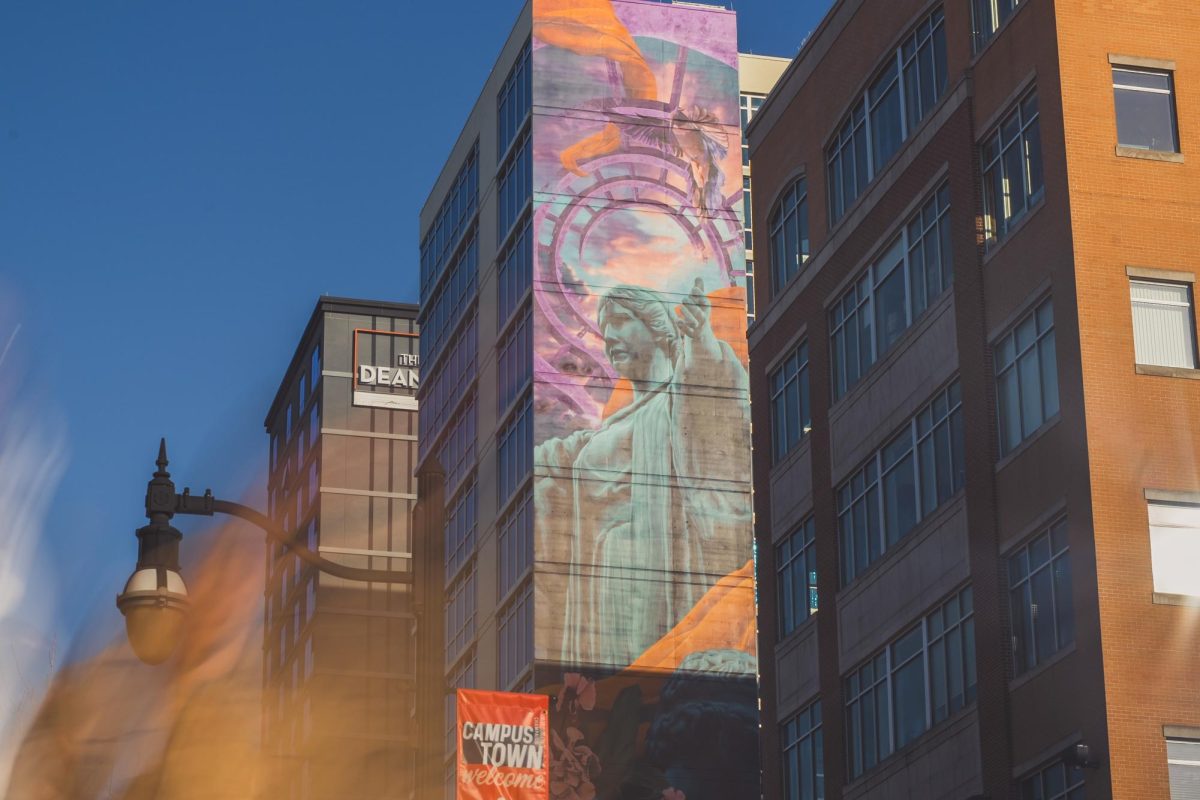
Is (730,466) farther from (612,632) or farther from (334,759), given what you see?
(334,759)

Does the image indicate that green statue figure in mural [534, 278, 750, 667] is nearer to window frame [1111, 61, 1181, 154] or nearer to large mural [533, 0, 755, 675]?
large mural [533, 0, 755, 675]

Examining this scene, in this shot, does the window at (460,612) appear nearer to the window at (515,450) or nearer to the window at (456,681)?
the window at (456,681)

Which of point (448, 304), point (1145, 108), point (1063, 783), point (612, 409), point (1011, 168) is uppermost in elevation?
point (448, 304)

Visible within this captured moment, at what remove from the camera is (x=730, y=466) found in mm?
70688

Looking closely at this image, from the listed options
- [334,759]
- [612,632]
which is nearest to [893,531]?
[612,632]

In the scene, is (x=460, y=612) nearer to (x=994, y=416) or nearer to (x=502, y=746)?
(x=994, y=416)

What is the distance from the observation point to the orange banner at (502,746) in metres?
19.0

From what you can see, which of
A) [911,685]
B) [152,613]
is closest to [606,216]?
[911,685]

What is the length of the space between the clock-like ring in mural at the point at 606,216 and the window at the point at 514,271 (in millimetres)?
765

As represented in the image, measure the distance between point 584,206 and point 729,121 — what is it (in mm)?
7808

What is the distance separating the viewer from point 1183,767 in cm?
3506

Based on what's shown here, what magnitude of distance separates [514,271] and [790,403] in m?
20.2

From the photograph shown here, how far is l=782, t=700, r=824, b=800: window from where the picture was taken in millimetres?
49781

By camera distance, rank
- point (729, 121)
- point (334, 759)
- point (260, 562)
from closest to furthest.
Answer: point (260, 562), point (729, 121), point (334, 759)
